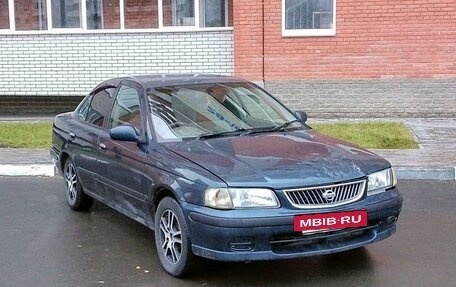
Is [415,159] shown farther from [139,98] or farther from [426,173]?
[139,98]

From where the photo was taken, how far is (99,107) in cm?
651

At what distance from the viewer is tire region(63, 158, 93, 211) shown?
6.78 metres

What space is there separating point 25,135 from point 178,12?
4.18m

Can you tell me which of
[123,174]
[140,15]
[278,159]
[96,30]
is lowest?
[123,174]

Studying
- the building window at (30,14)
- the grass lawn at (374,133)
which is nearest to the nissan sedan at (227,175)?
the grass lawn at (374,133)

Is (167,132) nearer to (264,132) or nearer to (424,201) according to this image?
(264,132)

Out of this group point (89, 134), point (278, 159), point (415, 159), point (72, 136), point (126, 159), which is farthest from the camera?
point (415, 159)

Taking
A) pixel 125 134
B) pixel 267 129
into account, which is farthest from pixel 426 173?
pixel 125 134

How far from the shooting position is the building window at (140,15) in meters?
13.4

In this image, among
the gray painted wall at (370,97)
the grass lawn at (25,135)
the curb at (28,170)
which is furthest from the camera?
the gray painted wall at (370,97)

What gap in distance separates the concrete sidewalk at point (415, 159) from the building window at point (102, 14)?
4.29 meters

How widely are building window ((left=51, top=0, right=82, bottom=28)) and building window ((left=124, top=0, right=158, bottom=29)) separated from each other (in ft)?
3.52

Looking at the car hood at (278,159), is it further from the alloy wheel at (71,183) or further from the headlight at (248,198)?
the alloy wheel at (71,183)

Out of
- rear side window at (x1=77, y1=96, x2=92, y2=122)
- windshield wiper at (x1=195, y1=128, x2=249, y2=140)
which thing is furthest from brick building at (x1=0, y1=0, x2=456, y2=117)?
windshield wiper at (x1=195, y1=128, x2=249, y2=140)
